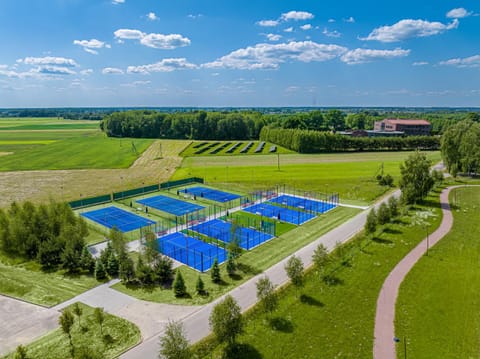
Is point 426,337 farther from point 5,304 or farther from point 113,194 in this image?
point 113,194

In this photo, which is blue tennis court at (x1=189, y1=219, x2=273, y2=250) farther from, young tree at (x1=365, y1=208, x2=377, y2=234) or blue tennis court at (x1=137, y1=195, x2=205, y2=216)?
young tree at (x1=365, y1=208, x2=377, y2=234)

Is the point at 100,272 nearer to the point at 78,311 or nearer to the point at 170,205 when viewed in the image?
the point at 78,311

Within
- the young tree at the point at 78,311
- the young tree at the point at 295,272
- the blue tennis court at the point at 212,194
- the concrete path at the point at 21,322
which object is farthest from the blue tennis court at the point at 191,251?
the blue tennis court at the point at 212,194

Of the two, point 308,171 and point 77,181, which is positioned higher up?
point 308,171

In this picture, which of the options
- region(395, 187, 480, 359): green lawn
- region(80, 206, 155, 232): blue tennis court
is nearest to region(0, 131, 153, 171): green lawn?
region(80, 206, 155, 232): blue tennis court

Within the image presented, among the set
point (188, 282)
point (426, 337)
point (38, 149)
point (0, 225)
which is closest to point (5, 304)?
point (0, 225)

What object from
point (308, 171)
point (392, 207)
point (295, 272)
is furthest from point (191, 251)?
point (308, 171)

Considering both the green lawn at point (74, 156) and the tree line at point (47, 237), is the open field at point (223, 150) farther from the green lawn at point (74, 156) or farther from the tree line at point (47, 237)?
the tree line at point (47, 237)
